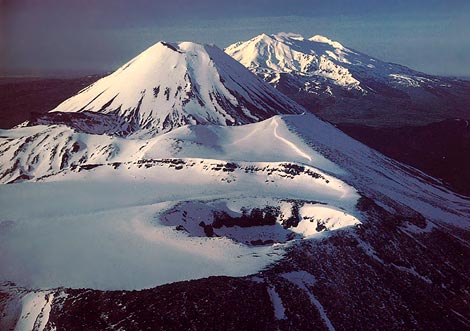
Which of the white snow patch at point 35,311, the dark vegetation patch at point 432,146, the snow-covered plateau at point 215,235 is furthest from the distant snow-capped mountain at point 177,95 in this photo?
the white snow patch at point 35,311

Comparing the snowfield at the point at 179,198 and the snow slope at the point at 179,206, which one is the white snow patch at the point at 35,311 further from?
the snow slope at the point at 179,206

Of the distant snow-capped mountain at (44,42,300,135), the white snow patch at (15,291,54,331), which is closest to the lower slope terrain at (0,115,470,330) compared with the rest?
the white snow patch at (15,291,54,331)

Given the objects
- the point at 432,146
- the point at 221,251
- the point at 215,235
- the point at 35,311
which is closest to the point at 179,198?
the point at 215,235

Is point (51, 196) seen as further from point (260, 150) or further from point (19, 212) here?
point (260, 150)

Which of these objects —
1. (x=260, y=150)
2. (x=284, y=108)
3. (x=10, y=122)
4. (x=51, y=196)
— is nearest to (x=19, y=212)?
(x=51, y=196)

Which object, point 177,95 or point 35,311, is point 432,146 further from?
point 35,311

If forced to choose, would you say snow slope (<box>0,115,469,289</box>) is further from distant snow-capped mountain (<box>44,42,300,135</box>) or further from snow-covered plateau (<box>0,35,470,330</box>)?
distant snow-capped mountain (<box>44,42,300,135</box>)

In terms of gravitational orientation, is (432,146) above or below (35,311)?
below
